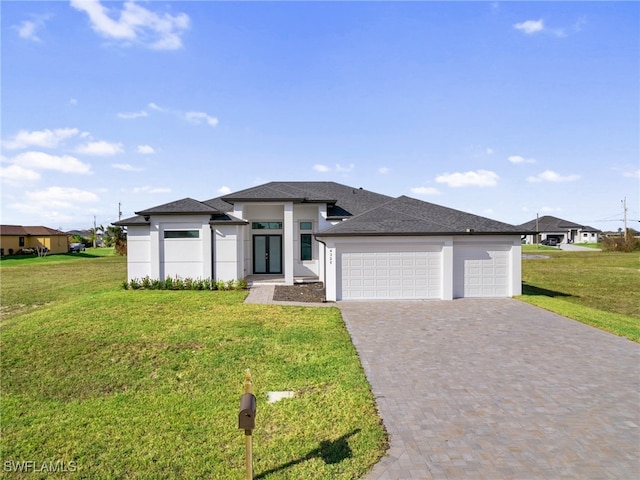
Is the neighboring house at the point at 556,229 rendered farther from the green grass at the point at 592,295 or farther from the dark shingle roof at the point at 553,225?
the green grass at the point at 592,295

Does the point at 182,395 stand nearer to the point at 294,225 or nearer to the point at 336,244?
the point at 336,244

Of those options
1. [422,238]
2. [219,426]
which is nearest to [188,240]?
[422,238]

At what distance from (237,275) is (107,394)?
11.4 metres

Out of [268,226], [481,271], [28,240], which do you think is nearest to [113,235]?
[28,240]

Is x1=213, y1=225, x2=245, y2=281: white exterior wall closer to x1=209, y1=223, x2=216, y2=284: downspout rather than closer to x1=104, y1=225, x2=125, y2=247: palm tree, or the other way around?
x1=209, y1=223, x2=216, y2=284: downspout

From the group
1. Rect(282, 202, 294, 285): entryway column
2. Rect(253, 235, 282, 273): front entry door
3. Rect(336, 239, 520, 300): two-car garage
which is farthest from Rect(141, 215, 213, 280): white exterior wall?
Rect(336, 239, 520, 300): two-car garage

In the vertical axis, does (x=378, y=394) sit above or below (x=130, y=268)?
below

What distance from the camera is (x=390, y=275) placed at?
14.4m

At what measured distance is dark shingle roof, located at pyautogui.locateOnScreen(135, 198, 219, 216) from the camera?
672 inches

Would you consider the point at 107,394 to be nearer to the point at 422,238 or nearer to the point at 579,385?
the point at 579,385

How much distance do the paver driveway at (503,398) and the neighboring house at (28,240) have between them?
56745 mm

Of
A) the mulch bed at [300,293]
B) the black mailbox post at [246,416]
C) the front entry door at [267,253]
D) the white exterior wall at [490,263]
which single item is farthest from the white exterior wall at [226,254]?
the black mailbox post at [246,416]

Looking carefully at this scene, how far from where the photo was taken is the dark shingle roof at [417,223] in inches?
559

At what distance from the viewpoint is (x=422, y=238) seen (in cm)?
1439
